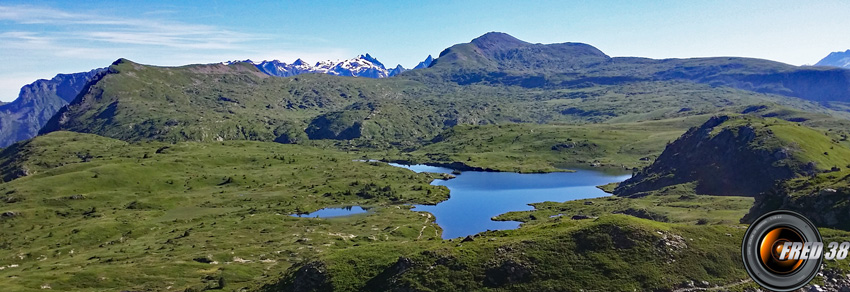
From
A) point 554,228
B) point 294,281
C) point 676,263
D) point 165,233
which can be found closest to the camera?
point 676,263

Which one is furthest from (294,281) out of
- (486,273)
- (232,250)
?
(232,250)

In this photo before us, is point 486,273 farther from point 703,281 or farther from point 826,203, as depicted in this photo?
point 826,203

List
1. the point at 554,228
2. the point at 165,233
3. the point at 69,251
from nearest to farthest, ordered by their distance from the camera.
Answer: the point at 554,228 < the point at 69,251 < the point at 165,233

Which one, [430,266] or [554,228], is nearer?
[430,266]

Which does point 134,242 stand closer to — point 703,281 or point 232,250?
point 232,250

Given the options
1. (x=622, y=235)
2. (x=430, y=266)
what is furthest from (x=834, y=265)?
(x=430, y=266)

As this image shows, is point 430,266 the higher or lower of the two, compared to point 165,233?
higher

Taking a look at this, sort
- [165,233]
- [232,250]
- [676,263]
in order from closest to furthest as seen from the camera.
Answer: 1. [676,263]
2. [232,250]
3. [165,233]

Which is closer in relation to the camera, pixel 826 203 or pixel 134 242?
pixel 826 203

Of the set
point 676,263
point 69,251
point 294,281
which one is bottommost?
point 69,251
